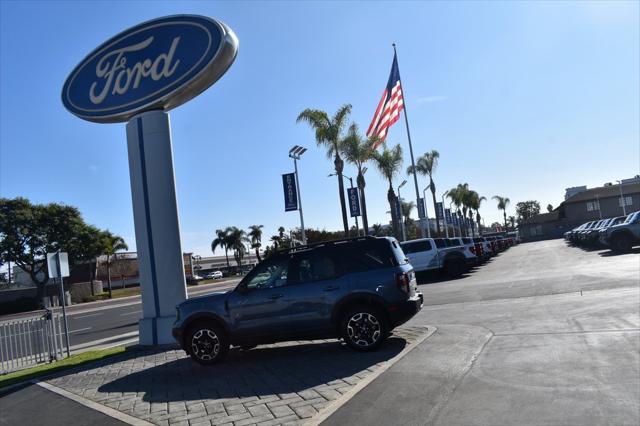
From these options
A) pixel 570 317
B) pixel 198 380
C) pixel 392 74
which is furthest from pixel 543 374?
pixel 392 74

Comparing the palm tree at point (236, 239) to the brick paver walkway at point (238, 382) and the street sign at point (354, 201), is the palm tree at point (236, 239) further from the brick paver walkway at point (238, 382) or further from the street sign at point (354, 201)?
the brick paver walkway at point (238, 382)

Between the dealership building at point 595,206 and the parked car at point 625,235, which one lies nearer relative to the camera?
the parked car at point 625,235

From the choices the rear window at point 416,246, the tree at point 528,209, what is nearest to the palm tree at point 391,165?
the rear window at point 416,246

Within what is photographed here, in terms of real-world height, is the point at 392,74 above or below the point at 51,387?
above

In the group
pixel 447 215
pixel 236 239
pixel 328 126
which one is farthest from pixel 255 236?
pixel 328 126

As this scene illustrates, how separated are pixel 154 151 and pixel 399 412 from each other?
30.5 ft

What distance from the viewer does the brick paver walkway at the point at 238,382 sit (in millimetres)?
5844

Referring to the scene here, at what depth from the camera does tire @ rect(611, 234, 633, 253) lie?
22.7m

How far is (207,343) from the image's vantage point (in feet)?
28.6

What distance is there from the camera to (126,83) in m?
12.9

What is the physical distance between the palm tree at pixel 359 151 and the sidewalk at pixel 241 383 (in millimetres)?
24510

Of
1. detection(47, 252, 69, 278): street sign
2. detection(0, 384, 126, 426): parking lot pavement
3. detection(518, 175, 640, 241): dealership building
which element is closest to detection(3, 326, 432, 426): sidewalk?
detection(0, 384, 126, 426): parking lot pavement

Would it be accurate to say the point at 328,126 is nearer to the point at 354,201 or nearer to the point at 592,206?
the point at 354,201

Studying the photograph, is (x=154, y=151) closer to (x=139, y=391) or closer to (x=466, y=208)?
(x=139, y=391)
